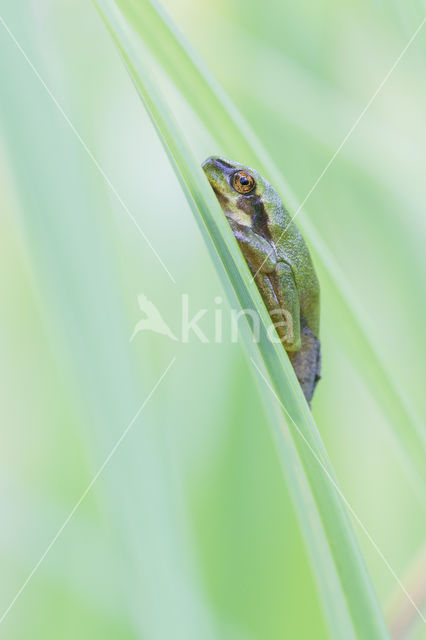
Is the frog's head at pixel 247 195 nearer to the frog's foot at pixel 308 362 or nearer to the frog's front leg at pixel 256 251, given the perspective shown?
the frog's front leg at pixel 256 251

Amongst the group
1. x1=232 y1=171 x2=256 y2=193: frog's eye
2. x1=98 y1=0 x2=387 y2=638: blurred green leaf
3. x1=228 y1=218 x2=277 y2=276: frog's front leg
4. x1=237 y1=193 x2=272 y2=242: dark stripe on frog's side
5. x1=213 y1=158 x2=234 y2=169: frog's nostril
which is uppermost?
x1=213 y1=158 x2=234 y2=169: frog's nostril

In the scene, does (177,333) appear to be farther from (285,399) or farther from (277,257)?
(285,399)

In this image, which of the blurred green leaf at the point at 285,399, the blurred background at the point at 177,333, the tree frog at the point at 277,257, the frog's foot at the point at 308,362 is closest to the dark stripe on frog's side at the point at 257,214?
the tree frog at the point at 277,257

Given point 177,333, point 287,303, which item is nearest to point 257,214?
point 287,303

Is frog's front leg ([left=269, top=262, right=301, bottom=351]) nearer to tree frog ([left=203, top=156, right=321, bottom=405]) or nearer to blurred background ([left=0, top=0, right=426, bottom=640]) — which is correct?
tree frog ([left=203, top=156, right=321, bottom=405])

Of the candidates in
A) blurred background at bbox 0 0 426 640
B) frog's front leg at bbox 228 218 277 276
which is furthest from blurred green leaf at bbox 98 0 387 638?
frog's front leg at bbox 228 218 277 276
